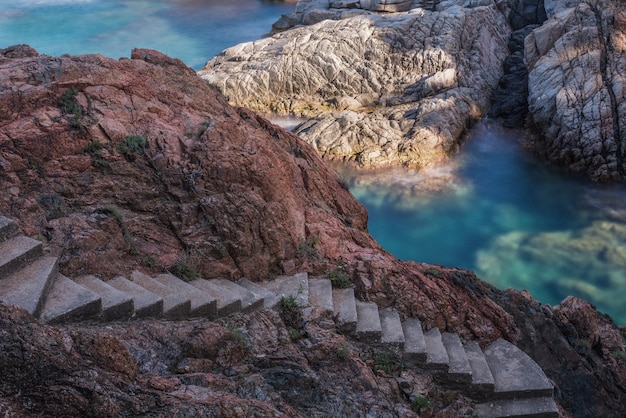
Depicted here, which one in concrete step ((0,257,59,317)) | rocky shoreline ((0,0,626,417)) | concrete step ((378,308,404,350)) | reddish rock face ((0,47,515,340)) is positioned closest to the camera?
rocky shoreline ((0,0,626,417))

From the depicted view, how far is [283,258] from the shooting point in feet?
27.1

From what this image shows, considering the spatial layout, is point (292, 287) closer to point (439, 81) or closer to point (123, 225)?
point (123, 225)

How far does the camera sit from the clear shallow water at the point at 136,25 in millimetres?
34906

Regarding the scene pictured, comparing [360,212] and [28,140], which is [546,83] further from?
[28,140]

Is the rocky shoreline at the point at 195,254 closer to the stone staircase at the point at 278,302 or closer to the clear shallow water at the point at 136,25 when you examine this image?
the stone staircase at the point at 278,302

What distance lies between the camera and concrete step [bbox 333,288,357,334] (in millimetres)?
7641

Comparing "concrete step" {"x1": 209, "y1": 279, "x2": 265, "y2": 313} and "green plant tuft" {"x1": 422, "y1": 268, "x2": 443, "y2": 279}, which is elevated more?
"concrete step" {"x1": 209, "y1": 279, "x2": 265, "y2": 313}

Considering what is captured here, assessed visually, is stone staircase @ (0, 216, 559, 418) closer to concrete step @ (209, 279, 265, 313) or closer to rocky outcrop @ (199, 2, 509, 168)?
concrete step @ (209, 279, 265, 313)

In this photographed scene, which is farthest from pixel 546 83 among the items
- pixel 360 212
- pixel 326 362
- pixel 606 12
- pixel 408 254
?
pixel 326 362

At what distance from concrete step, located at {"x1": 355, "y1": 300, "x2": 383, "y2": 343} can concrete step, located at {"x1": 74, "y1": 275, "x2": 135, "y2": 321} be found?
3.25m

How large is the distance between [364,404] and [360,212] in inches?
190

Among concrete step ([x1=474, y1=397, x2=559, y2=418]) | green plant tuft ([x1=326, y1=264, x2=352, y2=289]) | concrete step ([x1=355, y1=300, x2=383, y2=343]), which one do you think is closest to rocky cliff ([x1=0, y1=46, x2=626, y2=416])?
green plant tuft ([x1=326, y1=264, x2=352, y2=289])

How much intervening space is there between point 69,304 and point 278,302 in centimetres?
279

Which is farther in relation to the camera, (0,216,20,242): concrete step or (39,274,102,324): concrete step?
(0,216,20,242): concrete step
